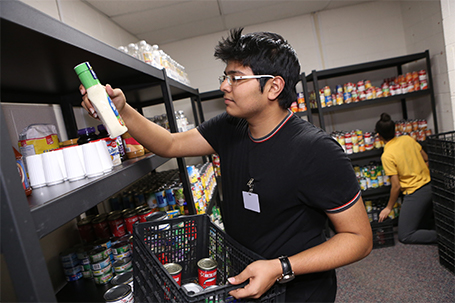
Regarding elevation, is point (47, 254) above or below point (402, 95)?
below

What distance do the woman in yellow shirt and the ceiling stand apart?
6.40 feet

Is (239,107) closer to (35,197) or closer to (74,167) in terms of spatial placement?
(74,167)

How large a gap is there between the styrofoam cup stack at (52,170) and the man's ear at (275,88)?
88cm

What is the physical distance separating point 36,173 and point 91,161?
0.49 ft

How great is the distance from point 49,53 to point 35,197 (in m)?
0.47

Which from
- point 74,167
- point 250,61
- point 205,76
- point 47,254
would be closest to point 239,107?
point 250,61

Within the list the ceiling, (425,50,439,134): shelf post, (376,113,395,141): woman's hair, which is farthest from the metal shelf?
(425,50,439,134): shelf post

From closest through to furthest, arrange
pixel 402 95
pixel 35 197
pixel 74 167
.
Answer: pixel 35 197
pixel 74 167
pixel 402 95

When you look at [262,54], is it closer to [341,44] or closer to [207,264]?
[207,264]

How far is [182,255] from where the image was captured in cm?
129

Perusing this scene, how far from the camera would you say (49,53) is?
0.90 m

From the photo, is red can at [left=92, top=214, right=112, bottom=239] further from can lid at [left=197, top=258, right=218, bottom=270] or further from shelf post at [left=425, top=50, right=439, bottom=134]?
shelf post at [left=425, top=50, right=439, bottom=134]

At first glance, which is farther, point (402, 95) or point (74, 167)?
point (402, 95)

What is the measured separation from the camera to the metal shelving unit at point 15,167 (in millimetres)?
541
